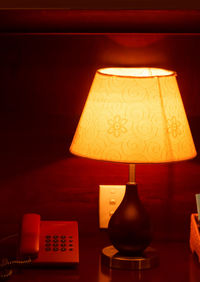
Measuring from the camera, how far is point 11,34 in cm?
151

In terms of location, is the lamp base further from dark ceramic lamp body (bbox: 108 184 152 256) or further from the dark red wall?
the dark red wall

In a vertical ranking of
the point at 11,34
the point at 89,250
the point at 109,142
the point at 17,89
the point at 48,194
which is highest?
the point at 11,34

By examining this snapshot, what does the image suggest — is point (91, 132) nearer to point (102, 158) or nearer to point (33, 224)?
point (102, 158)

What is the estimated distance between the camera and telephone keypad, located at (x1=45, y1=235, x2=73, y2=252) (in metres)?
1.32

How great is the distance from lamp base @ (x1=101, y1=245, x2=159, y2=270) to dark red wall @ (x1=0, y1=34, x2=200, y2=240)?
221 millimetres

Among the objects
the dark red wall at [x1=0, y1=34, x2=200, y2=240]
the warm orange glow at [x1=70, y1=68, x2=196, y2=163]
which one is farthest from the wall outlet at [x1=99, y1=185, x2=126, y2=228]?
the warm orange glow at [x1=70, y1=68, x2=196, y2=163]

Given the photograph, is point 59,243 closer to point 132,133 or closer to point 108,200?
point 108,200

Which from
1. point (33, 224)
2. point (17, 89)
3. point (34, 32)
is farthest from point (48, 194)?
point (34, 32)

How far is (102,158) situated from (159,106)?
190mm

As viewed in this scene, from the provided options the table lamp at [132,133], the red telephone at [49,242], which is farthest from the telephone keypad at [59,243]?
the table lamp at [132,133]

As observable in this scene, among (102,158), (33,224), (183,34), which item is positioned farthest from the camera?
(183,34)

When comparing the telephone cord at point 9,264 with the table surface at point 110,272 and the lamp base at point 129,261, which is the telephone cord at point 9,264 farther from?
the lamp base at point 129,261

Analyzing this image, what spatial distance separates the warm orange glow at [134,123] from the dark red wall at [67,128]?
9.8 inches

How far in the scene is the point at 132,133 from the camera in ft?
4.04
